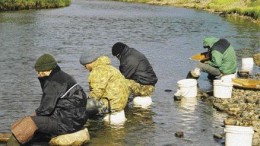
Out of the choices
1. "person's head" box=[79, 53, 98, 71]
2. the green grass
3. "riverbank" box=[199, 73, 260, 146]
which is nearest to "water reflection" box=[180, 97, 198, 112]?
"riverbank" box=[199, 73, 260, 146]

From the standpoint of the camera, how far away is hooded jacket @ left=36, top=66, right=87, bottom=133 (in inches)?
385

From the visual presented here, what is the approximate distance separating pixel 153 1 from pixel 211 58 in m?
97.4

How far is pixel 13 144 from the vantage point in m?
10.1

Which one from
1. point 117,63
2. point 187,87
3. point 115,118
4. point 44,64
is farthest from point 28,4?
point 44,64

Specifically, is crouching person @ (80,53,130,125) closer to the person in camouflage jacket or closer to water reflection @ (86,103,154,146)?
the person in camouflage jacket

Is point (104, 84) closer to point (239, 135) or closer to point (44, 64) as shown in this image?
point (44, 64)

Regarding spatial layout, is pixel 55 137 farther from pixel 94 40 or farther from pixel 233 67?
pixel 94 40

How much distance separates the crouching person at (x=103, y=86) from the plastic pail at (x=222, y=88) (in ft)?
Result: 15.4

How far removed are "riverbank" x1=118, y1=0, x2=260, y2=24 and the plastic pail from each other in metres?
41.6

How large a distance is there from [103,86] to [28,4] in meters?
58.1

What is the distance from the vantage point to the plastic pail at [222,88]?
15766mm

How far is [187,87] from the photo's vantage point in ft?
51.6

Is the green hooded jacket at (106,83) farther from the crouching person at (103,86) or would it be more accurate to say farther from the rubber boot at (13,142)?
the rubber boot at (13,142)

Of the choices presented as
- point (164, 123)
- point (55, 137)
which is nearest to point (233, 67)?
point (164, 123)
